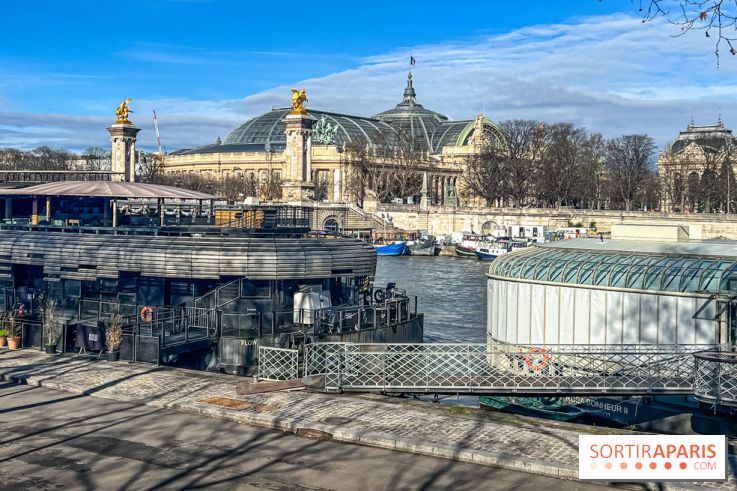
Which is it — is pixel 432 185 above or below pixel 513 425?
above

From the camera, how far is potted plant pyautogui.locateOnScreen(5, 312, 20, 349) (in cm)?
2872

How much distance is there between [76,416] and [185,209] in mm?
66141

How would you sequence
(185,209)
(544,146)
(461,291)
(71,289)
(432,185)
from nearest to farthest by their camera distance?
(71,289)
(461,291)
(185,209)
(544,146)
(432,185)

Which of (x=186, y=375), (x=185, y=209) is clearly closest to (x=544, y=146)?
(x=185, y=209)

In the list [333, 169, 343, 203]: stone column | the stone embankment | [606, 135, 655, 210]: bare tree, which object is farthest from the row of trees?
[333, 169, 343, 203]: stone column

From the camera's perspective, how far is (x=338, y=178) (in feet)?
528

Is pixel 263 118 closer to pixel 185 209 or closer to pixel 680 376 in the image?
pixel 185 209

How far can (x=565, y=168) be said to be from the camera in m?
133

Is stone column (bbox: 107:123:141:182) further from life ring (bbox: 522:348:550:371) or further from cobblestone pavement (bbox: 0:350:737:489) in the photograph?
life ring (bbox: 522:348:550:371)

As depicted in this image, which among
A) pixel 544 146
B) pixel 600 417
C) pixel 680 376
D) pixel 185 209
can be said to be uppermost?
pixel 544 146

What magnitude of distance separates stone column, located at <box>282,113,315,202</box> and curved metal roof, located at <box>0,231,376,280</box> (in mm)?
50847

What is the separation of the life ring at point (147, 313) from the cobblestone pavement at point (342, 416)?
17.4 feet

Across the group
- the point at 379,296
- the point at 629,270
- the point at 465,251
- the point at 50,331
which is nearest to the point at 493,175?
the point at 465,251

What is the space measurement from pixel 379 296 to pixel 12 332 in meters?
15.4
